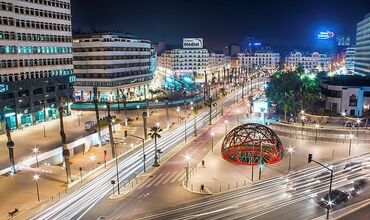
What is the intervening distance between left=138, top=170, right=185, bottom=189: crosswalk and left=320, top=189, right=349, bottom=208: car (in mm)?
21952

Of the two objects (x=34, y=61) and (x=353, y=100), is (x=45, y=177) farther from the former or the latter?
(x=353, y=100)

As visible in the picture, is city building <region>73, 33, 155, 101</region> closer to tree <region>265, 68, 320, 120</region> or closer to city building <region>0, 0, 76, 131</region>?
city building <region>0, 0, 76, 131</region>

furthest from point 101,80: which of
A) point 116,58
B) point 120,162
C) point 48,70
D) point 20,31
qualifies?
point 120,162

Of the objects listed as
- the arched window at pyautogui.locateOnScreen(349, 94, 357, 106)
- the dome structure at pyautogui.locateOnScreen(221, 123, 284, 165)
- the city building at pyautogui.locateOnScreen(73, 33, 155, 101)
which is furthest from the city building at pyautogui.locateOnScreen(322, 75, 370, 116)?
the city building at pyautogui.locateOnScreen(73, 33, 155, 101)

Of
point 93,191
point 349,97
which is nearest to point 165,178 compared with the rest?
point 93,191

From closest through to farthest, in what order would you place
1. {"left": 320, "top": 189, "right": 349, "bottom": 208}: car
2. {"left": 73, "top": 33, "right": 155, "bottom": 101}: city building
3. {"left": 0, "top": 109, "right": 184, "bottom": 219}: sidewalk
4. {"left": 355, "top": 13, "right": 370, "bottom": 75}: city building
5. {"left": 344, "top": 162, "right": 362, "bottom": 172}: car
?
{"left": 320, "top": 189, "right": 349, "bottom": 208}: car → {"left": 0, "top": 109, "right": 184, "bottom": 219}: sidewalk → {"left": 344, "top": 162, "right": 362, "bottom": 172}: car → {"left": 73, "top": 33, "right": 155, "bottom": 101}: city building → {"left": 355, "top": 13, "right": 370, "bottom": 75}: city building

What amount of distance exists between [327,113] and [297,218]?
6502cm

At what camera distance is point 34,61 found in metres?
94.1

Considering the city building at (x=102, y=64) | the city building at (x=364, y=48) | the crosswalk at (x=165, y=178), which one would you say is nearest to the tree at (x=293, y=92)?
the crosswalk at (x=165, y=178)

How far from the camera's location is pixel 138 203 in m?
49.6

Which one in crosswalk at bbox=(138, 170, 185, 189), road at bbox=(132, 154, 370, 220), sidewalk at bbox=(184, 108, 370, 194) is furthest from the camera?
crosswalk at bbox=(138, 170, 185, 189)

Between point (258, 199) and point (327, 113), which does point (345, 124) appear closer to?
point (327, 113)

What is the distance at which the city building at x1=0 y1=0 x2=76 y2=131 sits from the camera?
85.3 m

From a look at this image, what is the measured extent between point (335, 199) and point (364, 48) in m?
161
